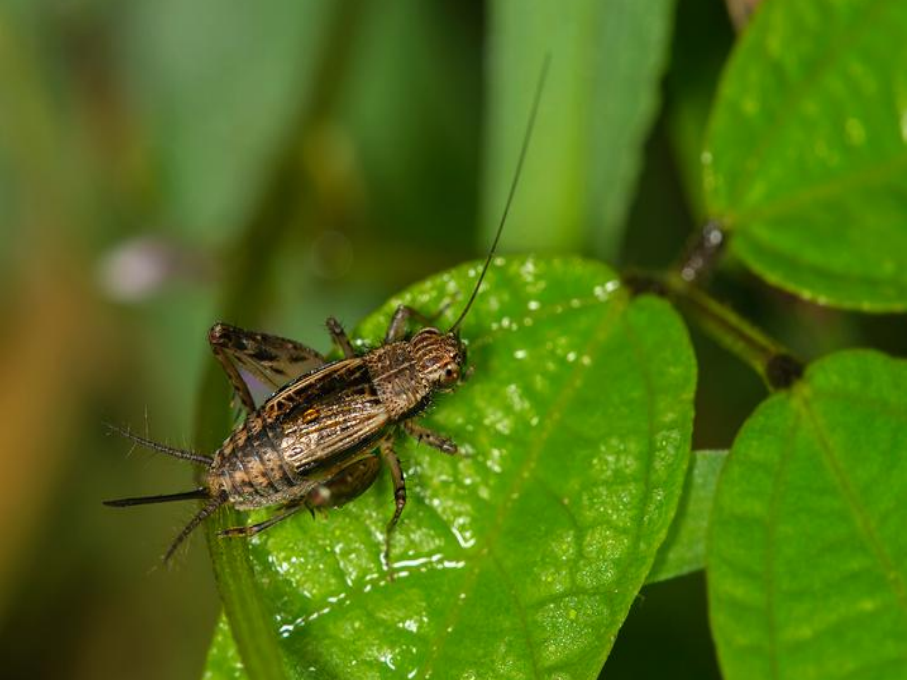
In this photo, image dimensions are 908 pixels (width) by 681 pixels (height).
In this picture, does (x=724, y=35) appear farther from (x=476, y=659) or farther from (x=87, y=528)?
(x=87, y=528)

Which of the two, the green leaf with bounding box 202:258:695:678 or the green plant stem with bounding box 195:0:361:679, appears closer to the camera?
the green leaf with bounding box 202:258:695:678

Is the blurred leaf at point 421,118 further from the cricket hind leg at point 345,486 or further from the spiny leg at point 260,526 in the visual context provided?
the spiny leg at point 260,526

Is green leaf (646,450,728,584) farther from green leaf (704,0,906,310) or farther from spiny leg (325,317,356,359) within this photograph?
spiny leg (325,317,356,359)

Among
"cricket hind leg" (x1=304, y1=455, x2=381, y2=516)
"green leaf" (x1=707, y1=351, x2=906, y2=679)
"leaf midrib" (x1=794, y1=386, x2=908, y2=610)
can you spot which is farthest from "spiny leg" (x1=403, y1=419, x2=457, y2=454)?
"leaf midrib" (x1=794, y1=386, x2=908, y2=610)

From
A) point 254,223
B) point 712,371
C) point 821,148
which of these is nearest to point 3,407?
point 254,223

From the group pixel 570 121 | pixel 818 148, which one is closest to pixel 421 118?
pixel 570 121

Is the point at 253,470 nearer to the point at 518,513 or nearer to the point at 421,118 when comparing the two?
the point at 518,513

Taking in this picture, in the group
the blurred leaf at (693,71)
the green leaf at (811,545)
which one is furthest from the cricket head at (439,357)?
the blurred leaf at (693,71)
